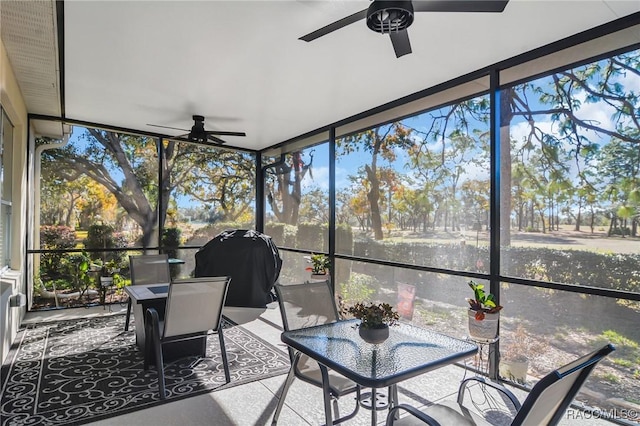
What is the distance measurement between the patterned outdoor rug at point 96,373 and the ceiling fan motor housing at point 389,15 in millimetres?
2887

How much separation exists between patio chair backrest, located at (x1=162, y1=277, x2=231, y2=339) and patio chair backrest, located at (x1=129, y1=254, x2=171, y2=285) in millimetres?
1675

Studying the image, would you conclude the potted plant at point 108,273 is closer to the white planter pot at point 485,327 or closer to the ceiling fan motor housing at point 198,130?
the ceiling fan motor housing at point 198,130

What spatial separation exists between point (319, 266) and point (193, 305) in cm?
263

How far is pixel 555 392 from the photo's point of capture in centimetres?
134

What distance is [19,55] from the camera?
10.6 feet

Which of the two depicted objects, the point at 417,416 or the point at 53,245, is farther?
the point at 53,245

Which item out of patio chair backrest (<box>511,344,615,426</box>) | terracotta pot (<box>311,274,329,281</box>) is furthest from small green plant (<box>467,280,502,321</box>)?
terracotta pot (<box>311,274,329,281</box>)

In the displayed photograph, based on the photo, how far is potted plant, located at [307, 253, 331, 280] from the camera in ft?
17.4

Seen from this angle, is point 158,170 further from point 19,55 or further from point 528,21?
point 528,21

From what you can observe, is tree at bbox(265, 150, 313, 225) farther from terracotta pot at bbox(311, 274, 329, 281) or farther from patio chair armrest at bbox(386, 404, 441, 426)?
patio chair armrest at bbox(386, 404, 441, 426)

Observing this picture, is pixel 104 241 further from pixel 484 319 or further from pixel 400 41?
pixel 484 319

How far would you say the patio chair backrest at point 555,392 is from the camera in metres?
1.26

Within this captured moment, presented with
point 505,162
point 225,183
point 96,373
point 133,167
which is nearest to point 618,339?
point 505,162

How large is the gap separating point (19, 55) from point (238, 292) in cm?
358
